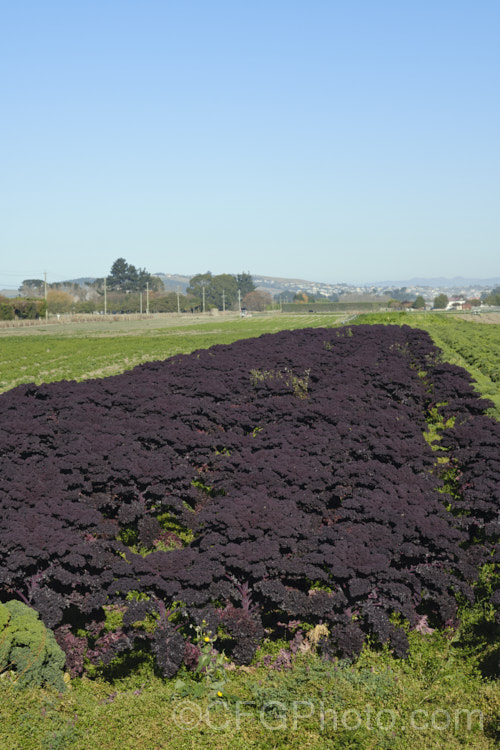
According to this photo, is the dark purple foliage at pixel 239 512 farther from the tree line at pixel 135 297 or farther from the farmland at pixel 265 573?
the tree line at pixel 135 297

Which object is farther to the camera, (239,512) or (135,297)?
(135,297)

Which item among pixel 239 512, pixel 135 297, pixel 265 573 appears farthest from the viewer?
pixel 135 297

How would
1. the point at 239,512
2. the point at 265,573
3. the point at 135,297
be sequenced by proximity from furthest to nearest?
the point at 135,297, the point at 239,512, the point at 265,573

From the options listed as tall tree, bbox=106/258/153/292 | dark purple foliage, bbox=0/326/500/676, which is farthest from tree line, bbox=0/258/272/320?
dark purple foliage, bbox=0/326/500/676

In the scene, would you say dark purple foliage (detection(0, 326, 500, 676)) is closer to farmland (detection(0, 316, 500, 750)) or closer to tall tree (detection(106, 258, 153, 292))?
farmland (detection(0, 316, 500, 750))

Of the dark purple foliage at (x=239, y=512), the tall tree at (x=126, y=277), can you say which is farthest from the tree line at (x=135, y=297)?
the dark purple foliage at (x=239, y=512)

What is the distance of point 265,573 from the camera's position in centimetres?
586

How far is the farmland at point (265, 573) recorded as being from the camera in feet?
16.1

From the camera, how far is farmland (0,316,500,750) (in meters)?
4.90

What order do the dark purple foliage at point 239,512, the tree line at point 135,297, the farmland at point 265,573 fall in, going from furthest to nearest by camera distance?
1. the tree line at point 135,297
2. the dark purple foliage at point 239,512
3. the farmland at point 265,573

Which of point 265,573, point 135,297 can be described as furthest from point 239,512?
point 135,297

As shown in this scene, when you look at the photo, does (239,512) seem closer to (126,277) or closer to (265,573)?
(265,573)

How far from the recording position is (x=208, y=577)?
575 centimetres

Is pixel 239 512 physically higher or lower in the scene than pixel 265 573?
higher
